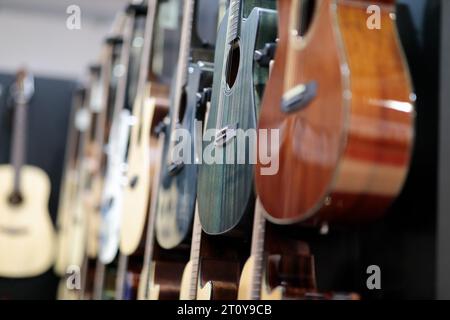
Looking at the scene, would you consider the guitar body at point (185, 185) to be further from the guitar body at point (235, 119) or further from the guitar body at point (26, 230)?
the guitar body at point (26, 230)

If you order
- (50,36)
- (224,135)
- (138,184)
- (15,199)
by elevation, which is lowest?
(15,199)

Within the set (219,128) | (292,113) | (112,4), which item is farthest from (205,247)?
(112,4)

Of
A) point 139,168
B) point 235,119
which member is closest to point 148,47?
point 139,168

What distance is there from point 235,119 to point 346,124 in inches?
13.5

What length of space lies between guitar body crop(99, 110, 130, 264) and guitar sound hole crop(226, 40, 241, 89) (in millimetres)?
899

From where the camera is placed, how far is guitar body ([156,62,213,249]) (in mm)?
1326

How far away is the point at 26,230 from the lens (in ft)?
10.3

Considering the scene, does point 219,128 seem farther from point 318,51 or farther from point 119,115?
point 119,115

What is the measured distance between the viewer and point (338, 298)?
871 mm

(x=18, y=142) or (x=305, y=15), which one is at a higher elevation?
(x=305, y=15)

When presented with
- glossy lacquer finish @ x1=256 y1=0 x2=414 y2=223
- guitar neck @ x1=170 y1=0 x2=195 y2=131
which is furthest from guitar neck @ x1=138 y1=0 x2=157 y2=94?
glossy lacquer finish @ x1=256 y1=0 x2=414 y2=223

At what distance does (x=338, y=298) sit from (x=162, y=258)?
0.73 metres

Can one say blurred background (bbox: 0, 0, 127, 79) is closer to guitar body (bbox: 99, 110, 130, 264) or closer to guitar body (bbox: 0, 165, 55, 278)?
guitar body (bbox: 0, 165, 55, 278)

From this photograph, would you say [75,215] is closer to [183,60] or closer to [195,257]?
[183,60]
